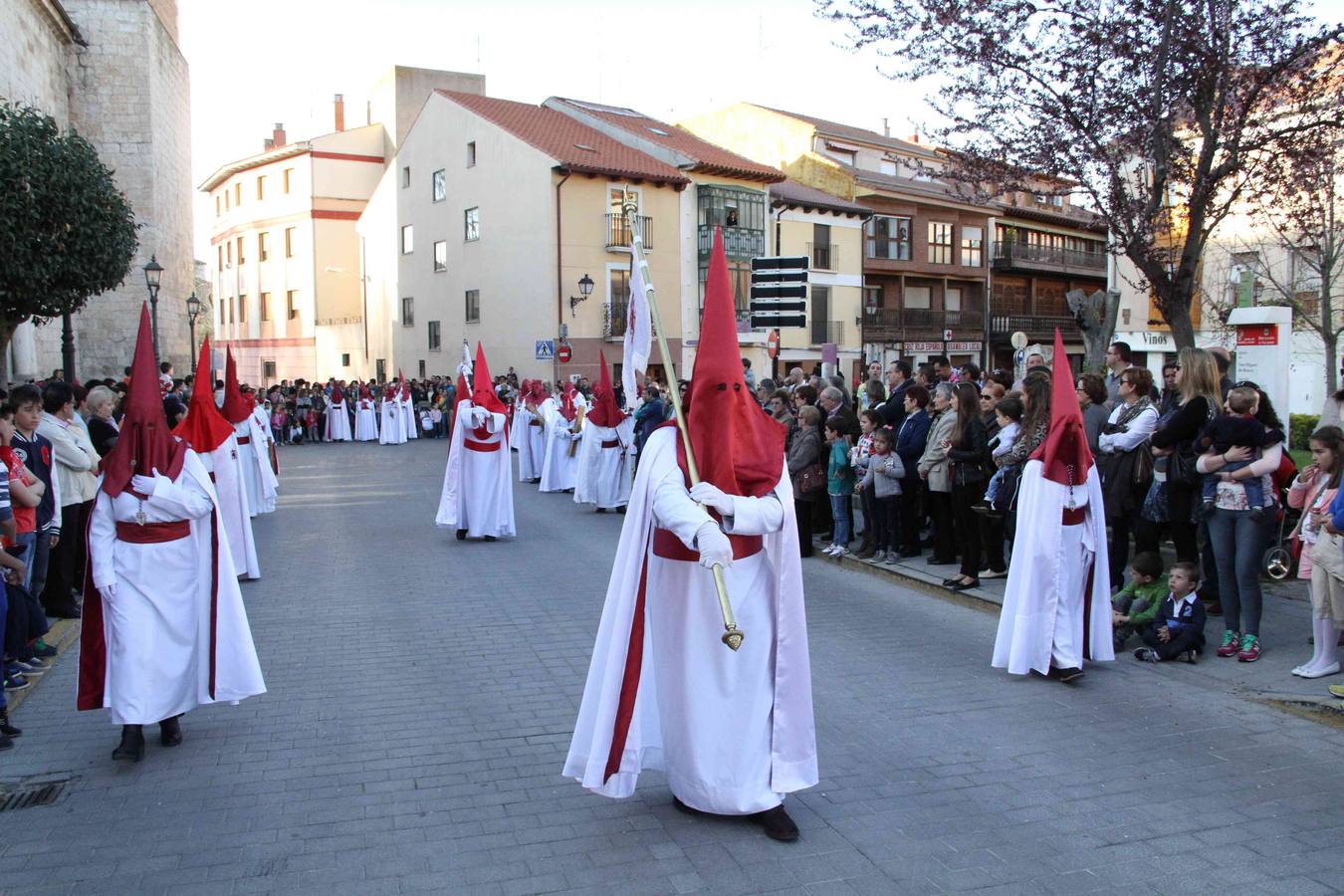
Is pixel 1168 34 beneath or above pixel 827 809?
above

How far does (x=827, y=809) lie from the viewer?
4.86m

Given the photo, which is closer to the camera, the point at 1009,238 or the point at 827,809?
the point at 827,809

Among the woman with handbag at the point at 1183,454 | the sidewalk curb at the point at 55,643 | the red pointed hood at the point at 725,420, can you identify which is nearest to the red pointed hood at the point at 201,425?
the sidewalk curb at the point at 55,643

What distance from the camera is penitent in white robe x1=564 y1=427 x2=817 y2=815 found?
453cm

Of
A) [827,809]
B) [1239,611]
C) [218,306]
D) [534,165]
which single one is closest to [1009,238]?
[534,165]

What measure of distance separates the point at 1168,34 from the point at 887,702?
8.59m

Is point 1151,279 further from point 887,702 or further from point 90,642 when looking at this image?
point 90,642

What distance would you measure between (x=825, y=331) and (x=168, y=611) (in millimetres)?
42032

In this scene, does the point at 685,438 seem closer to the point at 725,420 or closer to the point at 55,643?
the point at 725,420

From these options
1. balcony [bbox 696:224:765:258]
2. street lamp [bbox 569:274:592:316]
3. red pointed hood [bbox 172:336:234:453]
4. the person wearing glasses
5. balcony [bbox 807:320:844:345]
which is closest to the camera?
the person wearing glasses

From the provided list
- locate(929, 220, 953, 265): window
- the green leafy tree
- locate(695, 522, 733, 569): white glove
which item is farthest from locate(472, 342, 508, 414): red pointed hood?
locate(929, 220, 953, 265): window

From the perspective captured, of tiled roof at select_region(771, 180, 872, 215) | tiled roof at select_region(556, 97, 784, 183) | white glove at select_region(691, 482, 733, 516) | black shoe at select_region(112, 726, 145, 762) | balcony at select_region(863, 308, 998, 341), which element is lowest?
black shoe at select_region(112, 726, 145, 762)

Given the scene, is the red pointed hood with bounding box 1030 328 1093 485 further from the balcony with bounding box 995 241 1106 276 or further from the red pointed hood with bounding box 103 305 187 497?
the balcony with bounding box 995 241 1106 276

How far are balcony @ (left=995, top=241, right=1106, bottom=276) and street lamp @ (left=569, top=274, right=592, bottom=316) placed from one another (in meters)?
27.3
